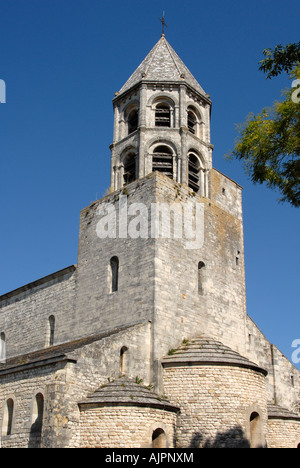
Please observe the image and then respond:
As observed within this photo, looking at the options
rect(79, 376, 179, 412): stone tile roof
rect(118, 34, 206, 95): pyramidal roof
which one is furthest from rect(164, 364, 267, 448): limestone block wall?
rect(118, 34, 206, 95): pyramidal roof

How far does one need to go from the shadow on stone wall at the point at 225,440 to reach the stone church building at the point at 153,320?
1.5 inches

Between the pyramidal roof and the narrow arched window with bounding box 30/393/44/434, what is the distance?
14457 mm

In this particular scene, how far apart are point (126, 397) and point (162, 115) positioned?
13.4 m

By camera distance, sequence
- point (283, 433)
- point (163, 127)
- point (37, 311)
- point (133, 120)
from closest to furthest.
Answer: point (283, 433)
point (163, 127)
point (133, 120)
point (37, 311)

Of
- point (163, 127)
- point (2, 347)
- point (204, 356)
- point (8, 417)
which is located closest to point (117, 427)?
point (204, 356)

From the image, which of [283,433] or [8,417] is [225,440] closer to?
[283,433]

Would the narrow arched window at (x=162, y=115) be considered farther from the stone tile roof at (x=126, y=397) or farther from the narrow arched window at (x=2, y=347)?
the narrow arched window at (x=2, y=347)

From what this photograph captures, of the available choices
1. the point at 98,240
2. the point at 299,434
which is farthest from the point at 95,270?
the point at 299,434

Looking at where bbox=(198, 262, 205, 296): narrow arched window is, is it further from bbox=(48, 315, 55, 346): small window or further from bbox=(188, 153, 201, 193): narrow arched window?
bbox=(48, 315, 55, 346): small window

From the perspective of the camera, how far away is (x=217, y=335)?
22.0 m

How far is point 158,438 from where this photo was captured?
17.2 m

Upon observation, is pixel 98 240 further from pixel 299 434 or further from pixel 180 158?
pixel 299 434

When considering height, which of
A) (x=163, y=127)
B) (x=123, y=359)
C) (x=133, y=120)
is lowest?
(x=123, y=359)
